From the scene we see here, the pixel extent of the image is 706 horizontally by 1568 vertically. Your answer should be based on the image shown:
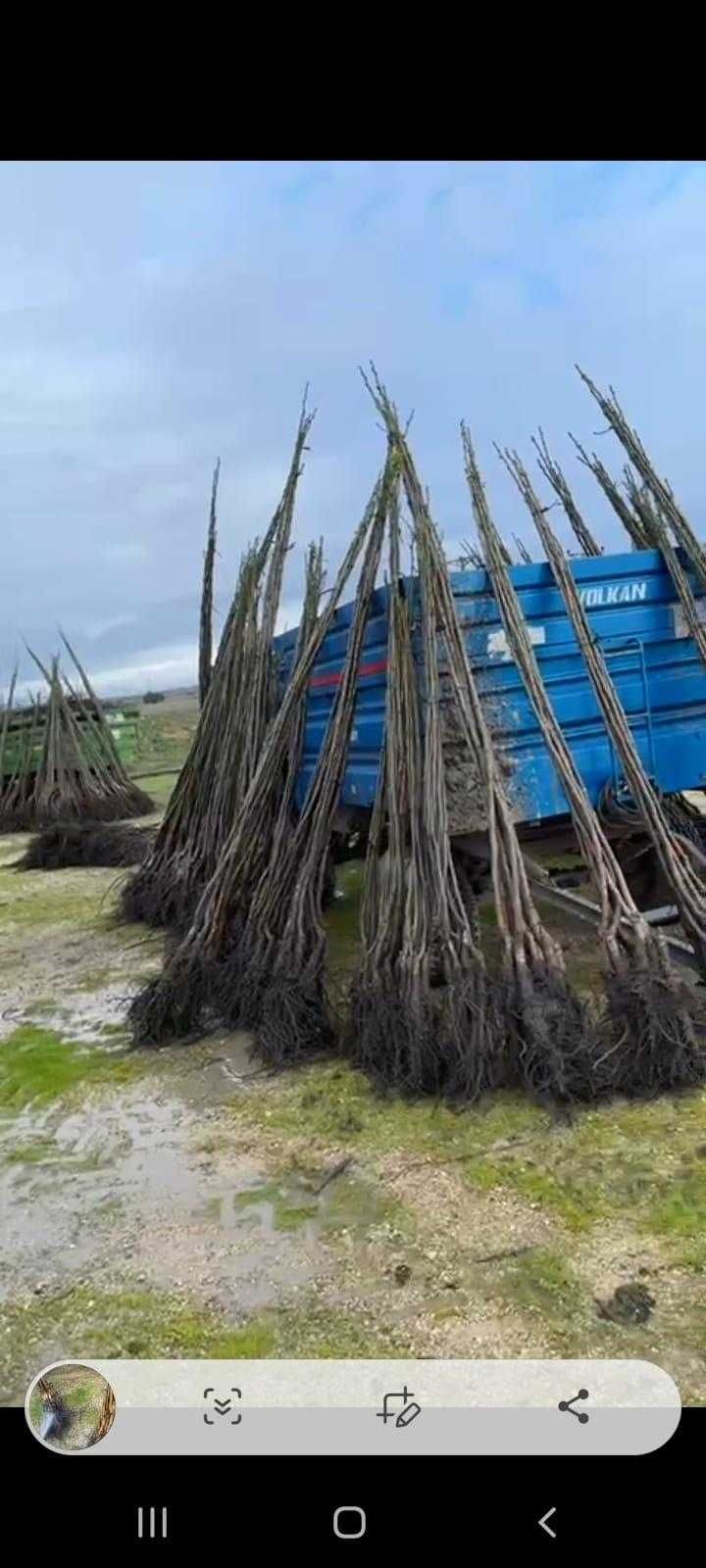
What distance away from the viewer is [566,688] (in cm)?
445

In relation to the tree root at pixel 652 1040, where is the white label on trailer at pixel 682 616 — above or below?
above

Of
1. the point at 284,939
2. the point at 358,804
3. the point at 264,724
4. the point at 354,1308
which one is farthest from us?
the point at 264,724

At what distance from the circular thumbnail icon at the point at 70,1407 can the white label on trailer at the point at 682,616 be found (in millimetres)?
4128

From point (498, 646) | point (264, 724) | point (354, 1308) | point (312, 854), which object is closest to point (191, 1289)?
point (354, 1308)

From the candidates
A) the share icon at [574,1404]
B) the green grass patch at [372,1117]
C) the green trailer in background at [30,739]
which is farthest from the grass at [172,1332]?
the green trailer in background at [30,739]

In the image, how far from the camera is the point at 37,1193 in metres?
2.90

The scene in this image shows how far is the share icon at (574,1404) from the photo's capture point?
1485 millimetres

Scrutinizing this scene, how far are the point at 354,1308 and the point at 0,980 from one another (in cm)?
359

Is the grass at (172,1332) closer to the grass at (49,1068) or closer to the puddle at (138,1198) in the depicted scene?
the puddle at (138,1198)

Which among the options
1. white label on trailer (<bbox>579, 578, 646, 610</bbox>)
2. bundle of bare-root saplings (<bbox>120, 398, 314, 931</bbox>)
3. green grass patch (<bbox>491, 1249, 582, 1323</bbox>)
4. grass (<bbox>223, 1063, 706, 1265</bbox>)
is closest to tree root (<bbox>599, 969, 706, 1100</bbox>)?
grass (<bbox>223, 1063, 706, 1265</bbox>)

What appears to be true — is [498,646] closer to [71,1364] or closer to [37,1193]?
[37,1193]

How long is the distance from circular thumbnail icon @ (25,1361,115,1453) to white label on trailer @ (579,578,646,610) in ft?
12.3

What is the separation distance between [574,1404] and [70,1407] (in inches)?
33.6

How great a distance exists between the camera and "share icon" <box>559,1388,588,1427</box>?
58.5 inches
